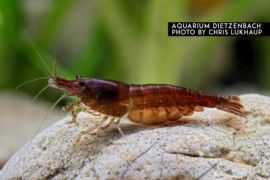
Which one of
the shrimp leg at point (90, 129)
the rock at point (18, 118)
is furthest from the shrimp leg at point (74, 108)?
the rock at point (18, 118)

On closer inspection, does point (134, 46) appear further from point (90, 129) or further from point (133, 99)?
point (90, 129)

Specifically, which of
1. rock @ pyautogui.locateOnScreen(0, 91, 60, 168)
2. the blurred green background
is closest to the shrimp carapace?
rock @ pyautogui.locateOnScreen(0, 91, 60, 168)

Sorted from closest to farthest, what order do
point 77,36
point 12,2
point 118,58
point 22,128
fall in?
1. point 22,128
2. point 12,2
3. point 118,58
4. point 77,36

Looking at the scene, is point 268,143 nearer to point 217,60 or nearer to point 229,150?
point 229,150

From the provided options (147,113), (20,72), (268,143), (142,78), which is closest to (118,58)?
(142,78)

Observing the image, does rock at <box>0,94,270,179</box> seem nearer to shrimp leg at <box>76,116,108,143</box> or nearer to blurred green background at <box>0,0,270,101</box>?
shrimp leg at <box>76,116,108,143</box>

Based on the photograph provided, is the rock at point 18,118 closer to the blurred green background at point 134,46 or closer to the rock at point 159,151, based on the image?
the blurred green background at point 134,46
